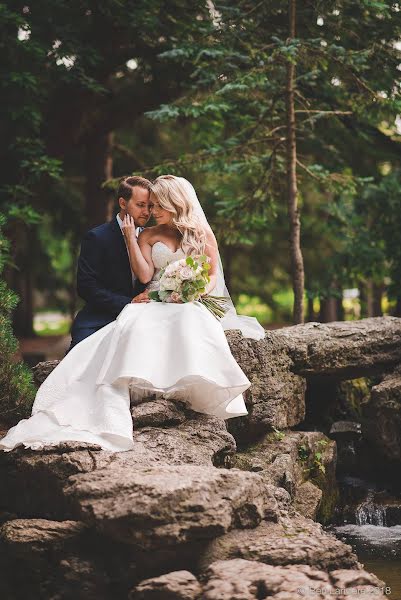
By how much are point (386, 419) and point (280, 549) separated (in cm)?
408

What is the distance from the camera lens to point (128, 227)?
7.46 meters

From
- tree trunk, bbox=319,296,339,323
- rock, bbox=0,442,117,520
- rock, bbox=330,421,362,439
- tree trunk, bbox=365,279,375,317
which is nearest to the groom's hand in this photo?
rock, bbox=0,442,117,520

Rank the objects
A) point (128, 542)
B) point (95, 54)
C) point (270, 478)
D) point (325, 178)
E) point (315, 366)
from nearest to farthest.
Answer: point (128, 542)
point (270, 478)
point (315, 366)
point (325, 178)
point (95, 54)

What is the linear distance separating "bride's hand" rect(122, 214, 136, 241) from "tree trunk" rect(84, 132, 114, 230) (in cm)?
774

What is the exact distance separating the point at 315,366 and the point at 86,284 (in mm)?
2856

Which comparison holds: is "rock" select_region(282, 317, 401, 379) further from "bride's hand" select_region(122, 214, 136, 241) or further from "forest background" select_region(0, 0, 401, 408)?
"bride's hand" select_region(122, 214, 136, 241)

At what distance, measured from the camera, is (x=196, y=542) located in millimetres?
5070

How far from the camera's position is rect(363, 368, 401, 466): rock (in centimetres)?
868

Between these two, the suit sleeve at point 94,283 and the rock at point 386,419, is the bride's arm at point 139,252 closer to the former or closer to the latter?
the suit sleeve at point 94,283

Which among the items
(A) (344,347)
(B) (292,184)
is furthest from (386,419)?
(B) (292,184)

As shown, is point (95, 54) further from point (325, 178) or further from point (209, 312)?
point (209, 312)

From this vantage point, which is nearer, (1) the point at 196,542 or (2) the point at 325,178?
(1) the point at 196,542

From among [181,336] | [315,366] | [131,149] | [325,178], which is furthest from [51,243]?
[181,336]

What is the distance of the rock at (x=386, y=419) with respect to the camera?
868 cm
